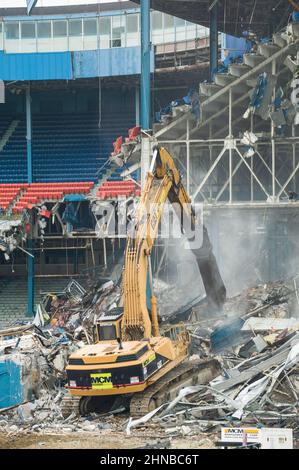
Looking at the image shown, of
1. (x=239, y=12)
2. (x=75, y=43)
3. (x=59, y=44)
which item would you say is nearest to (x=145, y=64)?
(x=239, y=12)

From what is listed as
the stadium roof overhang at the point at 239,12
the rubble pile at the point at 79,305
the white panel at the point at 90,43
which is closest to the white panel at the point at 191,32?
the white panel at the point at 90,43

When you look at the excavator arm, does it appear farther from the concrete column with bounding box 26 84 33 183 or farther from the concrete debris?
the concrete column with bounding box 26 84 33 183

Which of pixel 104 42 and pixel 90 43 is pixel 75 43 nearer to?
pixel 90 43

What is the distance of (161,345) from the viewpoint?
750 inches

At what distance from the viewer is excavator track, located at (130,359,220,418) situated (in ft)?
58.1

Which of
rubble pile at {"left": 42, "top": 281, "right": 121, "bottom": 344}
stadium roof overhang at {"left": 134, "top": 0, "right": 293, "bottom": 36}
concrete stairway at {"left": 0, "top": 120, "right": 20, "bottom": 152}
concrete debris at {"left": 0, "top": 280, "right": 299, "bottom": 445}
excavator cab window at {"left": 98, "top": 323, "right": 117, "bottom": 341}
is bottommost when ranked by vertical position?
rubble pile at {"left": 42, "top": 281, "right": 121, "bottom": 344}

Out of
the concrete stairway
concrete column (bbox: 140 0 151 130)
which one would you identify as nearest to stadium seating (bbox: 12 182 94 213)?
the concrete stairway

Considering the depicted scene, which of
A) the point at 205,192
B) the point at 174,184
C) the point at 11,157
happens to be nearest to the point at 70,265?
the point at 11,157

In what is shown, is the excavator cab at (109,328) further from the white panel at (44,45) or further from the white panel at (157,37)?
the white panel at (157,37)

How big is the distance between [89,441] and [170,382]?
133 inches

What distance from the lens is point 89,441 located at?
15.9 metres

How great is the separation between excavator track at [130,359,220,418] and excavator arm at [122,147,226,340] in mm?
1079

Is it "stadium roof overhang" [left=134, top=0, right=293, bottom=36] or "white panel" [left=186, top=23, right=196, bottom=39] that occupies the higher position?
"stadium roof overhang" [left=134, top=0, right=293, bottom=36]

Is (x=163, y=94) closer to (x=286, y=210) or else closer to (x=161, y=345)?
(x=286, y=210)
